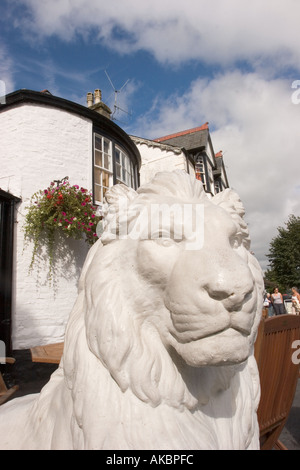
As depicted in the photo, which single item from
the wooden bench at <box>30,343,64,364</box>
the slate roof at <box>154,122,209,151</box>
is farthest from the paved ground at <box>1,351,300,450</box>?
the slate roof at <box>154,122,209,151</box>

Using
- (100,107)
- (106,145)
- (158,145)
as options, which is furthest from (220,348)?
(158,145)

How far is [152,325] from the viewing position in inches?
37.8

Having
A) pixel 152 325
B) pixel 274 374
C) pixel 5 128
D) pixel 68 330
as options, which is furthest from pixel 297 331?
pixel 5 128

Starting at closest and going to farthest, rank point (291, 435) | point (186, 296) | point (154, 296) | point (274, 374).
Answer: point (186, 296) < point (154, 296) < point (274, 374) < point (291, 435)

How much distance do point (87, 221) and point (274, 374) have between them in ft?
13.8

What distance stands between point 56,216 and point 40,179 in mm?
975

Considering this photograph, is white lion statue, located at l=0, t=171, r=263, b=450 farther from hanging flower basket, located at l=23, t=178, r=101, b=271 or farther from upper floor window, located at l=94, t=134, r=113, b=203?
upper floor window, located at l=94, t=134, r=113, b=203

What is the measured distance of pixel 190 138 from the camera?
16.1 m

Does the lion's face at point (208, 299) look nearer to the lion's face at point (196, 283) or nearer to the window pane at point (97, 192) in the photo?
the lion's face at point (196, 283)

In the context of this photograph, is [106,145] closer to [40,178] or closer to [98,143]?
[98,143]

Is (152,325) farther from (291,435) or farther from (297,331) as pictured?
(291,435)

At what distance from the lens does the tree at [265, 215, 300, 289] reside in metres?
28.0

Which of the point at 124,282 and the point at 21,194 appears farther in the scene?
the point at 21,194

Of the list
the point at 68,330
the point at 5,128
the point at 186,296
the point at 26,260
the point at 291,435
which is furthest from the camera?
the point at 5,128
